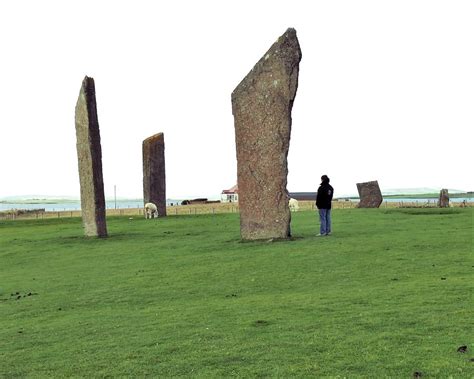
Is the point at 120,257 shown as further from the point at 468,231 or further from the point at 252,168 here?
the point at 468,231

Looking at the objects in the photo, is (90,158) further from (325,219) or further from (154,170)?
(154,170)

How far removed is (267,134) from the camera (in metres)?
21.0

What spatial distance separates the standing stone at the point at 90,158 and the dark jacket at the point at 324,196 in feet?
33.4

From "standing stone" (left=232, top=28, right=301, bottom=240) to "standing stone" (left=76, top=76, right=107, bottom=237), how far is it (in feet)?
26.5

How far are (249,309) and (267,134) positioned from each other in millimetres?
10766

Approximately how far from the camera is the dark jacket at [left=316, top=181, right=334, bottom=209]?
22234mm

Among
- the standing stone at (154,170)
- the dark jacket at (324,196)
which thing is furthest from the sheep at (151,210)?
the dark jacket at (324,196)

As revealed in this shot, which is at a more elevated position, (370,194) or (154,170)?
(154,170)

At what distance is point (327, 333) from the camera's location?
892 cm

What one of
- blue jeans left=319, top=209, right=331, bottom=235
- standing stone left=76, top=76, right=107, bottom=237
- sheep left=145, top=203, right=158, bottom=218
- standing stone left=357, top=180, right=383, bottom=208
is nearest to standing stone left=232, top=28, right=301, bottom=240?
blue jeans left=319, top=209, right=331, bottom=235

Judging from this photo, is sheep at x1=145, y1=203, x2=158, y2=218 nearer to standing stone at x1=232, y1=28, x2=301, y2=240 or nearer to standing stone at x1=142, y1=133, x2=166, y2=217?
standing stone at x1=142, y1=133, x2=166, y2=217

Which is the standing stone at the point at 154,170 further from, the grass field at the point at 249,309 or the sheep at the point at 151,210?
the grass field at the point at 249,309

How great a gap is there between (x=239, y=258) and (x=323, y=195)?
585 centimetres

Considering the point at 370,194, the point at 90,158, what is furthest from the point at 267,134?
the point at 370,194
